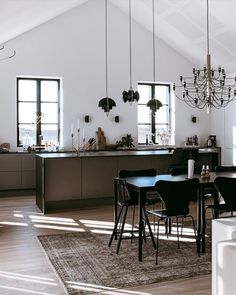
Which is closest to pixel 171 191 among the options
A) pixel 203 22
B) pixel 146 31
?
pixel 203 22

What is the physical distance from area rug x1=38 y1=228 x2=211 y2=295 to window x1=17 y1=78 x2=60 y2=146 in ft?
14.0

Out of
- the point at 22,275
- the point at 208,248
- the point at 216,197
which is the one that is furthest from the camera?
the point at 216,197

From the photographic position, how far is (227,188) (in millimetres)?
4223

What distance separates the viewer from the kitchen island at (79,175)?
6.24 m

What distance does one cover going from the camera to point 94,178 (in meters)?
6.65

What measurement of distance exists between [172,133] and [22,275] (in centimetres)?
676

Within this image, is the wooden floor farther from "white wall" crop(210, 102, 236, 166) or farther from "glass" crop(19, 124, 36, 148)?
"white wall" crop(210, 102, 236, 166)

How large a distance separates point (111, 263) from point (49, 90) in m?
5.74

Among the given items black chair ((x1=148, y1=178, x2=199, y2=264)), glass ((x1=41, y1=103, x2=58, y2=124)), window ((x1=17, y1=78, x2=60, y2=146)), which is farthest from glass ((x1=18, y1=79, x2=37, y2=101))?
black chair ((x1=148, y1=178, x2=199, y2=264))

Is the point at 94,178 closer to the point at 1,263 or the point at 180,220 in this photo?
the point at 180,220

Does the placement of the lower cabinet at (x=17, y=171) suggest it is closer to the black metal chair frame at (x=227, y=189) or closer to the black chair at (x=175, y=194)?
the black chair at (x=175, y=194)

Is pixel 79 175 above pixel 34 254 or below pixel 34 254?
above

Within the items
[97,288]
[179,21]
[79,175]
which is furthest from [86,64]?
[97,288]

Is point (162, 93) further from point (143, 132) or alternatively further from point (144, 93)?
point (143, 132)
